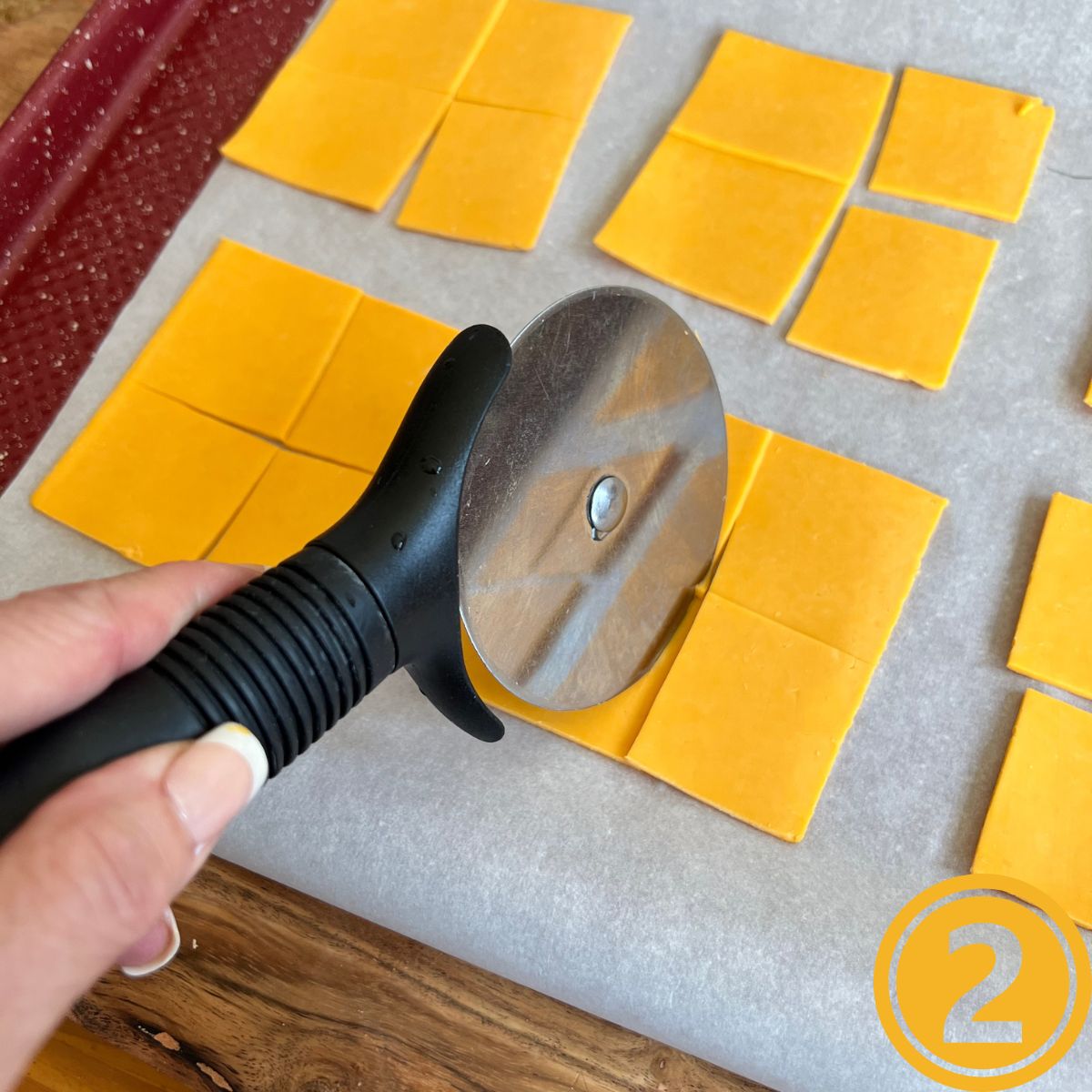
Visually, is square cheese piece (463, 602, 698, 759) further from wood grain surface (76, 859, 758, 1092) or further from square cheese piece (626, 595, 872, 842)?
wood grain surface (76, 859, 758, 1092)

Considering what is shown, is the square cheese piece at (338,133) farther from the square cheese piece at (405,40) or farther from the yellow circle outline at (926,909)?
the yellow circle outline at (926,909)

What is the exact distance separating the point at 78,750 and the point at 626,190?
90cm

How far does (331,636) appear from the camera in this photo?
1.89 ft

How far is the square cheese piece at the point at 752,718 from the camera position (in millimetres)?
872

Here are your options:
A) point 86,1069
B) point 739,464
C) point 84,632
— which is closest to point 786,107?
point 739,464

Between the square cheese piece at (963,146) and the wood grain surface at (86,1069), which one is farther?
the square cheese piece at (963,146)

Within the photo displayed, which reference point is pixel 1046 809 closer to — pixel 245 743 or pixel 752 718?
pixel 752 718

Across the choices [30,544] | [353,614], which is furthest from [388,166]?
[353,614]

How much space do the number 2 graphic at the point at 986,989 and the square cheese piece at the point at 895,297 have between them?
509mm

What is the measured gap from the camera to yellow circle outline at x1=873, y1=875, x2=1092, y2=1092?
2.52 feet

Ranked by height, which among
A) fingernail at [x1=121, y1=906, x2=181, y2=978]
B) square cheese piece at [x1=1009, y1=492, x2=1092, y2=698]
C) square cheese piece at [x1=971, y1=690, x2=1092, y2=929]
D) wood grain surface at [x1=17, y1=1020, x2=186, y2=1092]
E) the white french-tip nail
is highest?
the white french-tip nail

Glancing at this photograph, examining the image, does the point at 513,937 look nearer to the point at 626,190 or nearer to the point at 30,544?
the point at 30,544

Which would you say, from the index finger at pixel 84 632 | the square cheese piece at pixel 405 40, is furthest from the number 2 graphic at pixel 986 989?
the square cheese piece at pixel 405 40

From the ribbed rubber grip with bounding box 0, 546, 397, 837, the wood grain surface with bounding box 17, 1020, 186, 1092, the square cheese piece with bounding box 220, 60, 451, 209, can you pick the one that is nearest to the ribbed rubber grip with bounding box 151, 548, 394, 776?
the ribbed rubber grip with bounding box 0, 546, 397, 837
